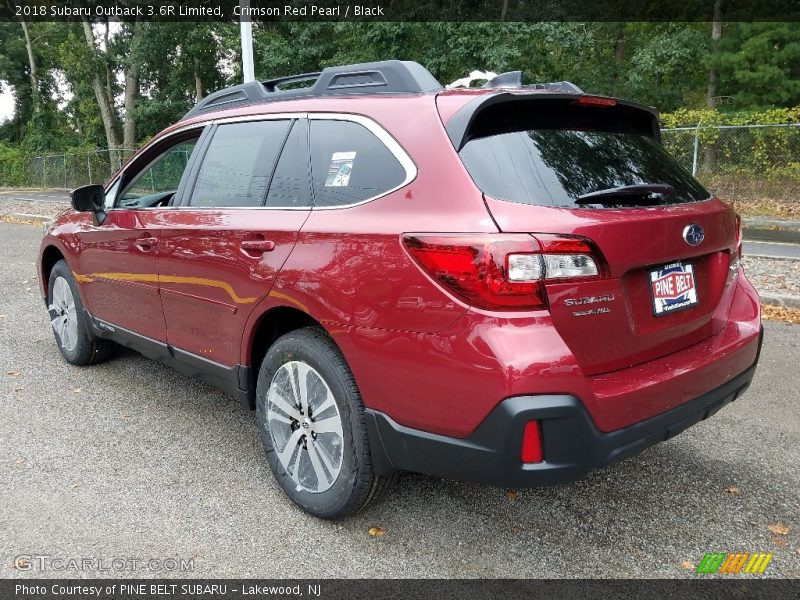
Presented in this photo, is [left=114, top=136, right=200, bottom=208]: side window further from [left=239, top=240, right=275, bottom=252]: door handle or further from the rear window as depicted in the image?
the rear window

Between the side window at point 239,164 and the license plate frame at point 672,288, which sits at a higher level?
the side window at point 239,164

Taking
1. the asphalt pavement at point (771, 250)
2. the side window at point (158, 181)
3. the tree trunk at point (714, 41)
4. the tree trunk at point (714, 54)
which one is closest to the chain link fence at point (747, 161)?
the asphalt pavement at point (771, 250)

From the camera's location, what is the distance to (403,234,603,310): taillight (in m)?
2.18

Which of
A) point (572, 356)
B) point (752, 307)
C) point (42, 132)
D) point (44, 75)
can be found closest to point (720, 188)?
point (752, 307)

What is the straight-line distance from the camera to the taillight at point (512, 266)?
7.15 ft

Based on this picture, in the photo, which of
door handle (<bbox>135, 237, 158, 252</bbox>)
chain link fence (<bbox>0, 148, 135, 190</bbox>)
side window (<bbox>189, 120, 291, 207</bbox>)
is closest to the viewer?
side window (<bbox>189, 120, 291, 207</bbox>)

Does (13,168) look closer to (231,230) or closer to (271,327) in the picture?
(231,230)

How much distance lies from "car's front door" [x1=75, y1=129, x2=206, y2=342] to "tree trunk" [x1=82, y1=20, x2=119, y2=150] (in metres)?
30.7

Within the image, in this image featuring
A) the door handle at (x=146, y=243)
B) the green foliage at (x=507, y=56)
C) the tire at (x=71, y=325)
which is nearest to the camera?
the door handle at (x=146, y=243)

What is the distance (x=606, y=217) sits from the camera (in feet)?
7.57

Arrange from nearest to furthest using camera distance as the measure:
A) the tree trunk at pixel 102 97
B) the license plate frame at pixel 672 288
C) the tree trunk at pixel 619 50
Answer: the license plate frame at pixel 672 288, the tree trunk at pixel 619 50, the tree trunk at pixel 102 97

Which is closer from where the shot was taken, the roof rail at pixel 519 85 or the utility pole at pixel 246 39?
the roof rail at pixel 519 85

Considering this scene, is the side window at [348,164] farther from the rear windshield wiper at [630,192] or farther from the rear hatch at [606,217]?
the rear windshield wiper at [630,192]

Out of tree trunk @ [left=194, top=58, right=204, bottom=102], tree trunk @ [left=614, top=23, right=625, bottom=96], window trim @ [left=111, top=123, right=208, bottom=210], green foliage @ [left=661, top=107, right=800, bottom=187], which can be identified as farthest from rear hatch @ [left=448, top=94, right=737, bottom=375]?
tree trunk @ [left=194, top=58, right=204, bottom=102]
